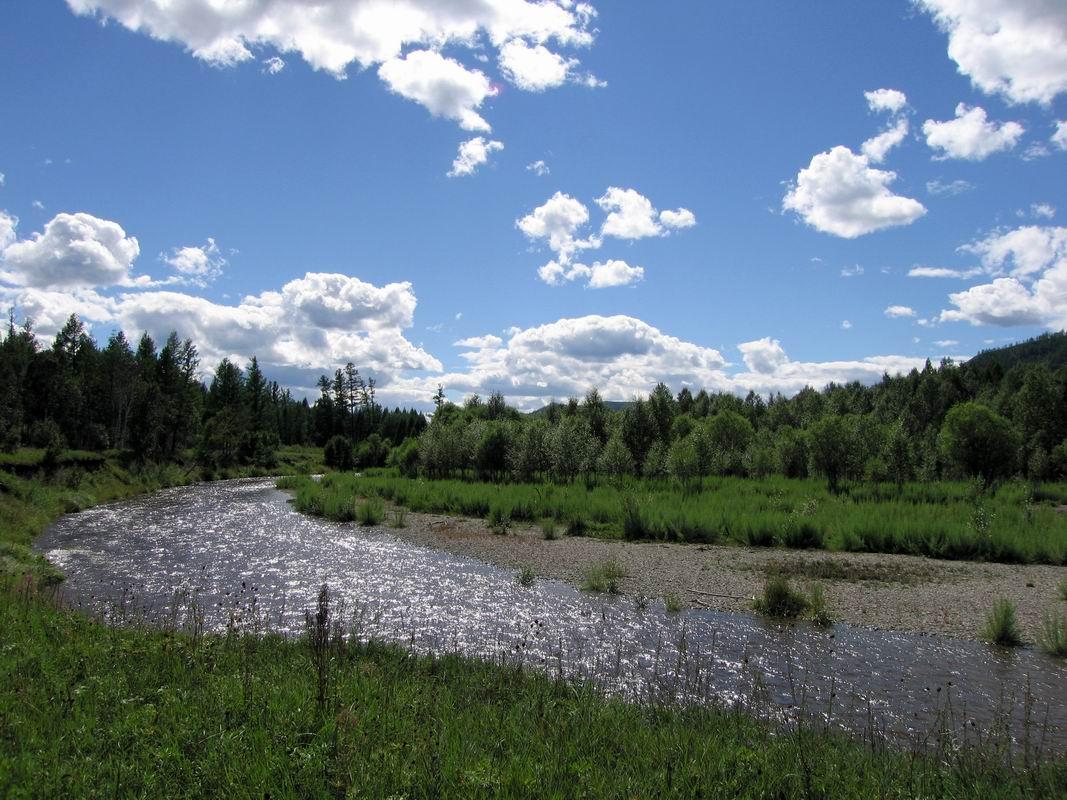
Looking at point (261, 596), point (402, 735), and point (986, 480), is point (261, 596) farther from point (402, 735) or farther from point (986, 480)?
point (986, 480)

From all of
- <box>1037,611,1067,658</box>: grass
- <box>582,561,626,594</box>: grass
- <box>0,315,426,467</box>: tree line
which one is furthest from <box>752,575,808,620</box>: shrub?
<box>0,315,426,467</box>: tree line

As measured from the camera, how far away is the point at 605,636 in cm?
1270

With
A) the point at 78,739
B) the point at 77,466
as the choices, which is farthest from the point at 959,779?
the point at 77,466

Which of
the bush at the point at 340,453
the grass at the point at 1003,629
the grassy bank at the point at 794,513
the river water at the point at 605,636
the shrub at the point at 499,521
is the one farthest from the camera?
the bush at the point at 340,453

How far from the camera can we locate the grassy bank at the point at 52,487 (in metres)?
18.7

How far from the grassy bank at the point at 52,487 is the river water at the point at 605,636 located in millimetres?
1262

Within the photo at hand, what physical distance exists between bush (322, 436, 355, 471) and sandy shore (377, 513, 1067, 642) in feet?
211

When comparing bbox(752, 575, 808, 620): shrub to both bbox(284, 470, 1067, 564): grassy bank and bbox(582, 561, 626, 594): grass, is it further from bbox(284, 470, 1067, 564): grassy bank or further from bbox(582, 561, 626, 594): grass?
bbox(284, 470, 1067, 564): grassy bank

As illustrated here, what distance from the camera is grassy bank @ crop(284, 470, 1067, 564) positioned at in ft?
76.1

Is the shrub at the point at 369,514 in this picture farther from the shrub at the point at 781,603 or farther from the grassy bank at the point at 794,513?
the shrub at the point at 781,603

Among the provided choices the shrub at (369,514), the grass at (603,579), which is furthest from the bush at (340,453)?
the grass at (603,579)

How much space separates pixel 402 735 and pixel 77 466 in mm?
51439

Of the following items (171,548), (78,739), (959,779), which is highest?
(78,739)

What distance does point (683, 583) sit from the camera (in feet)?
59.6
